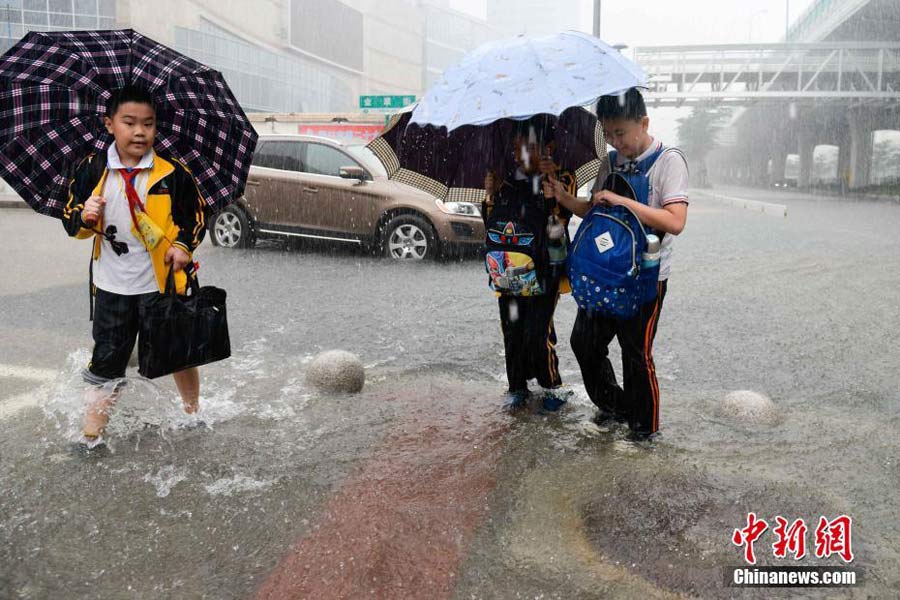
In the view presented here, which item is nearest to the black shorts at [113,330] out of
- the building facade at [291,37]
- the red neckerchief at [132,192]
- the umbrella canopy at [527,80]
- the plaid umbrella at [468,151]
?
the red neckerchief at [132,192]

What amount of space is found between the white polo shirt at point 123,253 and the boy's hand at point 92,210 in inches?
4.2

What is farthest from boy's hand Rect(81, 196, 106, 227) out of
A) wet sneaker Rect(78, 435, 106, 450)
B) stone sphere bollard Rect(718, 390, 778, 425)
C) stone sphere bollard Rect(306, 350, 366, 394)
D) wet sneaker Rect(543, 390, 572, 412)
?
stone sphere bollard Rect(718, 390, 778, 425)

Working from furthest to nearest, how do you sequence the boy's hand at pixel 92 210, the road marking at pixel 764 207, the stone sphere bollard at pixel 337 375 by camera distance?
the road marking at pixel 764 207
the stone sphere bollard at pixel 337 375
the boy's hand at pixel 92 210

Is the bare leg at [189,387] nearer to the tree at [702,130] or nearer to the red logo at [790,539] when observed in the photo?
the red logo at [790,539]

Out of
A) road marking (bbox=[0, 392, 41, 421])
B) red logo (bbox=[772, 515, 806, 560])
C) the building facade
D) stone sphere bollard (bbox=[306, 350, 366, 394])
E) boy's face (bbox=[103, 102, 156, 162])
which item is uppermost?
the building facade

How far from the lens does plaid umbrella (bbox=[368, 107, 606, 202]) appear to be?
13.3 ft

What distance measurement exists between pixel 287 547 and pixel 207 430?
4.43 feet

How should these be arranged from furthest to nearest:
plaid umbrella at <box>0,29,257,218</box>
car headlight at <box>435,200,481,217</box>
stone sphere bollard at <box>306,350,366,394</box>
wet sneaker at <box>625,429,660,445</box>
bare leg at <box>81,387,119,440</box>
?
1. car headlight at <box>435,200,481,217</box>
2. stone sphere bollard at <box>306,350,366,394</box>
3. wet sneaker at <box>625,429,660,445</box>
4. bare leg at <box>81,387,119,440</box>
5. plaid umbrella at <box>0,29,257,218</box>

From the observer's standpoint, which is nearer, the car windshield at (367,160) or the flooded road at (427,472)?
the flooded road at (427,472)

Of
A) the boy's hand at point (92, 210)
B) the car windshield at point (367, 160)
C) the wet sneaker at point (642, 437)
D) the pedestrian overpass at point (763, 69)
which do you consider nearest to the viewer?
the boy's hand at point (92, 210)

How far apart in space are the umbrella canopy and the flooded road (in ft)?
→ 5.39

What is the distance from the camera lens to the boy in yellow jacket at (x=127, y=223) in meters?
3.43

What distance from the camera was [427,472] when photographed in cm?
356

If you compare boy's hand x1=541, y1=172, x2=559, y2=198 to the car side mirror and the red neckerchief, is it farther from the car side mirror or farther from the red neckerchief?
the car side mirror
